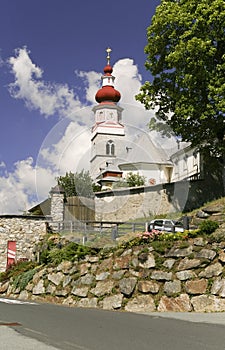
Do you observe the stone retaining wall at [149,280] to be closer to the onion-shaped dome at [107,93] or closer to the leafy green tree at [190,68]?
the leafy green tree at [190,68]

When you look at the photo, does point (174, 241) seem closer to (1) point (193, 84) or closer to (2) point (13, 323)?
(2) point (13, 323)

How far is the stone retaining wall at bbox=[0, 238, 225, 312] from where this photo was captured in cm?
1283

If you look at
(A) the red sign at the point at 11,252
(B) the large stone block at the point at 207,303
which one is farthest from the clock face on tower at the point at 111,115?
(B) the large stone block at the point at 207,303

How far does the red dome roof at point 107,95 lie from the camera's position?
199 ft

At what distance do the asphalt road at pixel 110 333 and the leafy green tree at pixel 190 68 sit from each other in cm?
1583

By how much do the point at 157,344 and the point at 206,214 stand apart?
15.6m

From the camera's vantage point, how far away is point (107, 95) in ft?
201

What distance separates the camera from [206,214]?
2202cm

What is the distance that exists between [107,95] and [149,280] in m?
50.0

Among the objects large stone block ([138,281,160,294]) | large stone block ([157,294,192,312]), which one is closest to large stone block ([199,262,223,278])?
large stone block ([157,294,192,312])

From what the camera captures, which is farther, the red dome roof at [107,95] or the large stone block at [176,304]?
the red dome roof at [107,95]

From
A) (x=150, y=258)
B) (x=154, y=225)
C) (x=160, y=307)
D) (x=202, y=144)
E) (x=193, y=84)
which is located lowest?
(x=160, y=307)

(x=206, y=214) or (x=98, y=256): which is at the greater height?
(x=206, y=214)

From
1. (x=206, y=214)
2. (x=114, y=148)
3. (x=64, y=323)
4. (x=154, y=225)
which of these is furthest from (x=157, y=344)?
(x=114, y=148)
